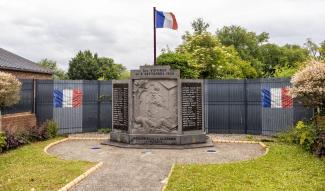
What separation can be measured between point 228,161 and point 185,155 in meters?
1.78

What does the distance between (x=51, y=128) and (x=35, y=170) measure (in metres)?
7.62

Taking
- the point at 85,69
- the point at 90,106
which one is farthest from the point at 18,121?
the point at 85,69

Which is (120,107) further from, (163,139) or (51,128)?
(51,128)

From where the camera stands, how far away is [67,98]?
19.2 meters

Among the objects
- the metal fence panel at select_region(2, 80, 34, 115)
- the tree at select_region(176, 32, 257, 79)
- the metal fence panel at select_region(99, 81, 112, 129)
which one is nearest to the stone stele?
the metal fence panel at select_region(99, 81, 112, 129)

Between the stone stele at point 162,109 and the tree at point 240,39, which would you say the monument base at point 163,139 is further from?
the tree at point 240,39

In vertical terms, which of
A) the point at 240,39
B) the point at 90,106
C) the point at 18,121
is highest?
the point at 240,39

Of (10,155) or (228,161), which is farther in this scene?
(10,155)

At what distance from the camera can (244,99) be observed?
18.9 meters

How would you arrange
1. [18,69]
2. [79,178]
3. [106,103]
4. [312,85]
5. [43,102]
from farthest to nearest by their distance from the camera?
1. [18,69]
2. [106,103]
3. [43,102]
4. [312,85]
5. [79,178]

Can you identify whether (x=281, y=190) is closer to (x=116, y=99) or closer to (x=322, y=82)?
(x=322, y=82)

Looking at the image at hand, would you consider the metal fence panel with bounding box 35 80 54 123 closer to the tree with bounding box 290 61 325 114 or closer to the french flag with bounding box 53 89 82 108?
the french flag with bounding box 53 89 82 108

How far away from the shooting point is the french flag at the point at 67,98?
19.1 meters

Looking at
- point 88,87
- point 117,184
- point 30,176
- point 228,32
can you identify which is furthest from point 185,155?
point 228,32
